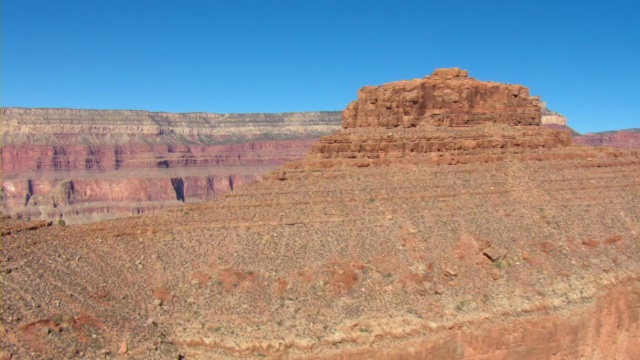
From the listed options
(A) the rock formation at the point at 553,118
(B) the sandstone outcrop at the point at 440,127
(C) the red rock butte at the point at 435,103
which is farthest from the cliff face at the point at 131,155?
(B) the sandstone outcrop at the point at 440,127

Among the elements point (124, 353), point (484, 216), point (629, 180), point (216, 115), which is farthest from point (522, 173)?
point (216, 115)

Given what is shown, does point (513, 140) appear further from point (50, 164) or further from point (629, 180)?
point (50, 164)

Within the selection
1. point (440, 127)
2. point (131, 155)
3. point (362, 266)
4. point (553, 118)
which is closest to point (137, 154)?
point (131, 155)

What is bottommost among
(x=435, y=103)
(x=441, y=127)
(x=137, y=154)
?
(x=137, y=154)

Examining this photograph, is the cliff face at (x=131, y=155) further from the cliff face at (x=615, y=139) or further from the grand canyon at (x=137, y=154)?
the cliff face at (x=615, y=139)

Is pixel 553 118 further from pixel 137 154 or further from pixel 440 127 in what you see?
pixel 440 127

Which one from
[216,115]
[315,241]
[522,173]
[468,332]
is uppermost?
[216,115]

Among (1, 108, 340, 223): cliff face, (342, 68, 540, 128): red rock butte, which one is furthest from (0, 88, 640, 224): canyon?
(342, 68, 540, 128): red rock butte
